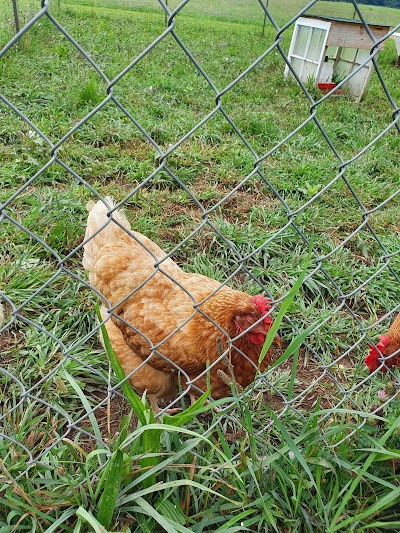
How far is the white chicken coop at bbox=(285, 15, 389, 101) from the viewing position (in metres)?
5.78

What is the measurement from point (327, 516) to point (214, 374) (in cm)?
67

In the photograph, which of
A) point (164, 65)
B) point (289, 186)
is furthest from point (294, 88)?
point (289, 186)

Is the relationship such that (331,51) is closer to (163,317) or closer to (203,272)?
(203,272)

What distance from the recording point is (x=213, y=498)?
1.57 metres

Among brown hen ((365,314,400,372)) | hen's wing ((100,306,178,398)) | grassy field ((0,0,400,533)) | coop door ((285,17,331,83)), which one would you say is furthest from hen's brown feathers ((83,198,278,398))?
coop door ((285,17,331,83))

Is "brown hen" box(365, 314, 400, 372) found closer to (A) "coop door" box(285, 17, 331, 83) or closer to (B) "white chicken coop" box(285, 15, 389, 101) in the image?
(B) "white chicken coop" box(285, 15, 389, 101)

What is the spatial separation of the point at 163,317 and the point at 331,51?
5.86 metres

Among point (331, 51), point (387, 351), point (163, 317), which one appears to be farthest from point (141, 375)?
point (331, 51)

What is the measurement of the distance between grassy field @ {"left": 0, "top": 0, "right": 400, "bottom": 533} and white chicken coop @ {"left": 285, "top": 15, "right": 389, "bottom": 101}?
0.39 meters

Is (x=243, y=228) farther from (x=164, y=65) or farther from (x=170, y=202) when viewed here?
(x=164, y=65)

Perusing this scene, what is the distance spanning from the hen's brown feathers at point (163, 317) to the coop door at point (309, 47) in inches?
203

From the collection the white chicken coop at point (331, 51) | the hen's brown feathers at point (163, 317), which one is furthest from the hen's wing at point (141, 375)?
the white chicken coop at point (331, 51)

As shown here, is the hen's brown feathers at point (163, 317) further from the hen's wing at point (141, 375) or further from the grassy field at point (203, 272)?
the grassy field at point (203, 272)

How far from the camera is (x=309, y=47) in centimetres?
642
